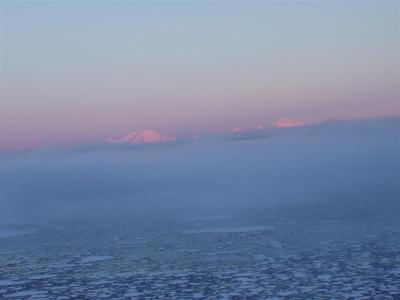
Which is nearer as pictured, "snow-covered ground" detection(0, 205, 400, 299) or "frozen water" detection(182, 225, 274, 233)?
"snow-covered ground" detection(0, 205, 400, 299)

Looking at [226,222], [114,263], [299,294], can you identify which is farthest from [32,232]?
[299,294]

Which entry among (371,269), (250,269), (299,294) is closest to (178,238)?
(250,269)

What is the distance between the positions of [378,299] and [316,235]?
32.1ft

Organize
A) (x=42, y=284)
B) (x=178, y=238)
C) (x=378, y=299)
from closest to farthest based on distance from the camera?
(x=378, y=299), (x=42, y=284), (x=178, y=238)

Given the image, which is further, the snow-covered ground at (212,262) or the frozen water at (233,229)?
the frozen water at (233,229)

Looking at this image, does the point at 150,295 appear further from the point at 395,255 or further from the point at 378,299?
the point at 395,255

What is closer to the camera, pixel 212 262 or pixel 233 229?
pixel 212 262

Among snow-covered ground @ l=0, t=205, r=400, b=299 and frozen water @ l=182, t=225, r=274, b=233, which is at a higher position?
snow-covered ground @ l=0, t=205, r=400, b=299

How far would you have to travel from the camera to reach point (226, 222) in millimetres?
29812

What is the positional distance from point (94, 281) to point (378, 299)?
5.81 metres

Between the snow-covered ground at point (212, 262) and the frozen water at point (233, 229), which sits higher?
the snow-covered ground at point (212, 262)

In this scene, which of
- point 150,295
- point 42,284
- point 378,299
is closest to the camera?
point 378,299

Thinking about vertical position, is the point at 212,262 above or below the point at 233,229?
above

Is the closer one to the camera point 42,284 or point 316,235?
point 42,284
